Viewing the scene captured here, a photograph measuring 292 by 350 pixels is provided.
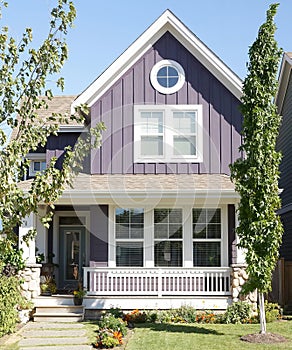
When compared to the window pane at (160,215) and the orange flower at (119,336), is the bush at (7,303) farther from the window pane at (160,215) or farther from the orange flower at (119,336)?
the window pane at (160,215)

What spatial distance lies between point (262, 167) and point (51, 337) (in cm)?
574

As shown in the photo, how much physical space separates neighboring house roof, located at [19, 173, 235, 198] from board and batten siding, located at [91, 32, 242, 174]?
322 millimetres

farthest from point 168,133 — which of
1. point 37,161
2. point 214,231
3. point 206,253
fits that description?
point 37,161

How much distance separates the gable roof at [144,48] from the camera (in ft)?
53.5

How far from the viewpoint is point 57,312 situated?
14.8 metres

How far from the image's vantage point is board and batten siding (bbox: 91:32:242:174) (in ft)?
53.7

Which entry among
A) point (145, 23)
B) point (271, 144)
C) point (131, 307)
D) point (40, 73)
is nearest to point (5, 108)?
point (40, 73)

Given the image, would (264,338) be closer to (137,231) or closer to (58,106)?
(137,231)

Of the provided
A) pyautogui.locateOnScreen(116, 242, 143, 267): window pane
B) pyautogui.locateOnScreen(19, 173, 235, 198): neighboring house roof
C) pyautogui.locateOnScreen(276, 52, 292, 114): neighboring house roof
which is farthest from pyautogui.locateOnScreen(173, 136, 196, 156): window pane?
pyautogui.locateOnScreen(276, 52, 292, 114): neighboring house roof

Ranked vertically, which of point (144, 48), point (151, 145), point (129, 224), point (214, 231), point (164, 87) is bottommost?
point (214, 231)

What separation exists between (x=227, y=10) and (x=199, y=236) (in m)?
6.18

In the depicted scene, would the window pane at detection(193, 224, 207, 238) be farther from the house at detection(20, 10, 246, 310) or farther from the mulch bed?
the mulch bed

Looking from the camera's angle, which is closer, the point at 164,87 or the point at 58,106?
the point at 164,87

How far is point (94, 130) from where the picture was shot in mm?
7582
